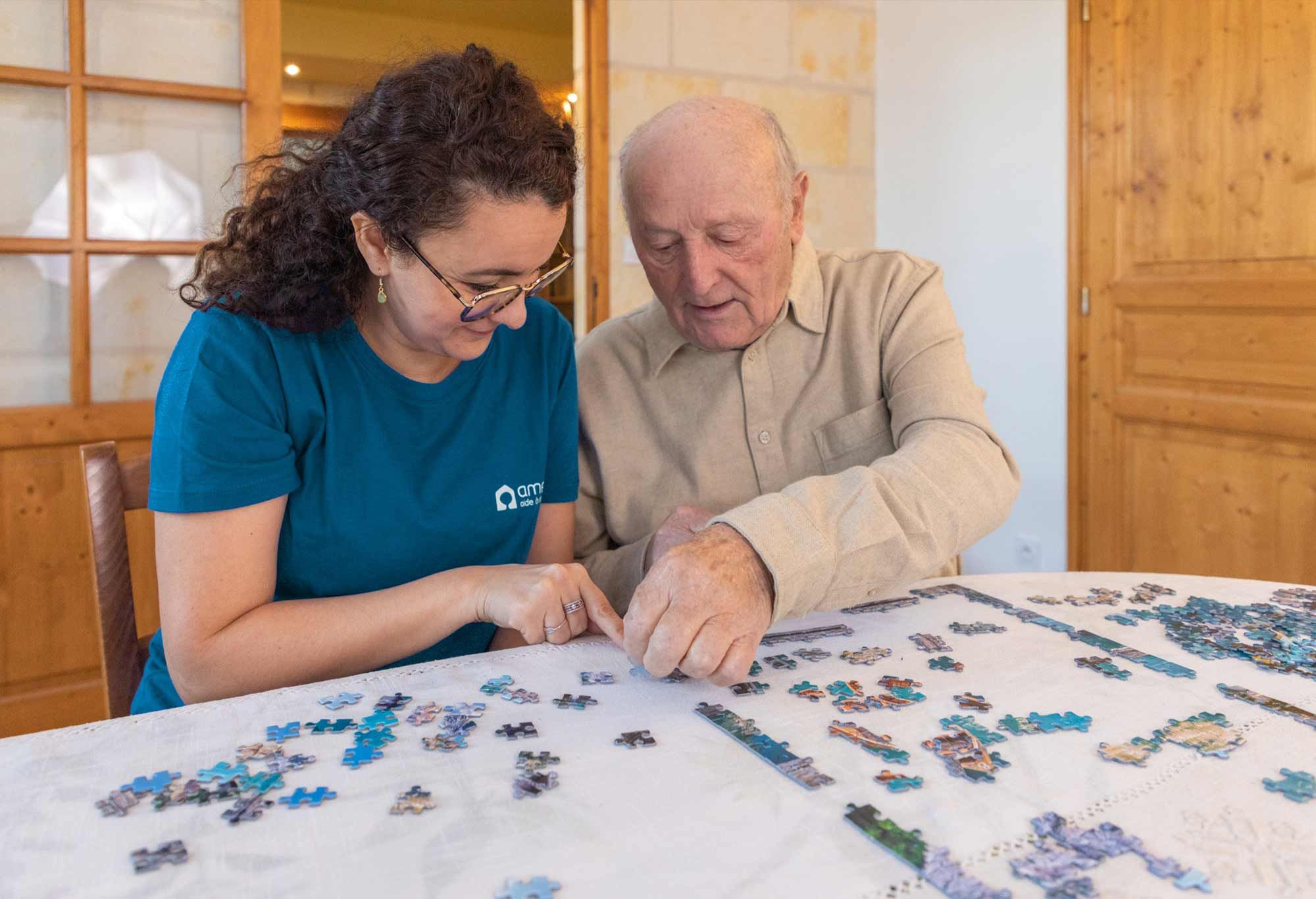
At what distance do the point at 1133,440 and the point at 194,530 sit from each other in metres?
3.79

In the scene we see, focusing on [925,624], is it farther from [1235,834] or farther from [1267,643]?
[1235,834]

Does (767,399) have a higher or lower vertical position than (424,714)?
higher

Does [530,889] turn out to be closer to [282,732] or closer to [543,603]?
[282,732]

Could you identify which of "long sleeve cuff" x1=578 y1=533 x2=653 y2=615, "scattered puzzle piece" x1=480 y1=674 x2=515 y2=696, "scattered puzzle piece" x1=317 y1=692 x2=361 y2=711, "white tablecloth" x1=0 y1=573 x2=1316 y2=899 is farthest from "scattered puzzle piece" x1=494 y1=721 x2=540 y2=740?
"long sleeve cuff" x1=578 y1=533 x2=653 y2=615

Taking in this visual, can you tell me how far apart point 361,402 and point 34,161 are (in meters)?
2.37

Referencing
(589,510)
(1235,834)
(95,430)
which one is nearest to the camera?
(1235,834)

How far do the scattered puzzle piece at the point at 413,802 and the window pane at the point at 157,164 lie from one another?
2790 mm

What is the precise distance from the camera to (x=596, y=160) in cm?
440

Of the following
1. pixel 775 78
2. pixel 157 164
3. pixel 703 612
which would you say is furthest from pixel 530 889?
pixel 775 78

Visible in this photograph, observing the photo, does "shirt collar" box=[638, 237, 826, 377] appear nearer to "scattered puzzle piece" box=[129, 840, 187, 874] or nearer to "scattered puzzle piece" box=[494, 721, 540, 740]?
"scattered puzzle piece" box=[494, 721, 540, 740]

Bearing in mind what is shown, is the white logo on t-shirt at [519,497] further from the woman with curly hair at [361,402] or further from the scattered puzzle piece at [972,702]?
the scattered puzzle piece at [972,702]

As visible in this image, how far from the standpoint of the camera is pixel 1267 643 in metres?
1.51

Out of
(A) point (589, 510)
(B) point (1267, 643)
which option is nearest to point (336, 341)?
(A) point (589, 510)

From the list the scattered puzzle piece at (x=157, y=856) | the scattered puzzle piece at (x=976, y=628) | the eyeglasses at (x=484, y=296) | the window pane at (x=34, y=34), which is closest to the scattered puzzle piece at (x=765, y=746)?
the scattered puzzle piece at (x=976, y=628)
